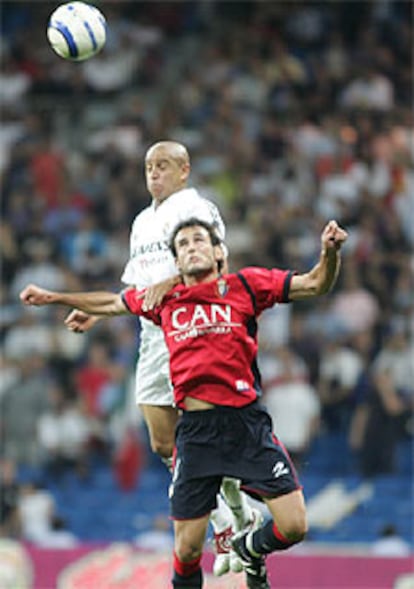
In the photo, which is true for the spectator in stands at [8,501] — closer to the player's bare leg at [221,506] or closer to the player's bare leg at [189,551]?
the player's bare leg at [221,506]

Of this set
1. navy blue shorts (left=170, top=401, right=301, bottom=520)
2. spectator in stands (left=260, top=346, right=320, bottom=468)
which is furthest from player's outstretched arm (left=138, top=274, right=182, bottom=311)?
spectator in stands (left=260, top=346, right=320, bottom=468)

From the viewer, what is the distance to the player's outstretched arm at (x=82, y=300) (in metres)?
9.02

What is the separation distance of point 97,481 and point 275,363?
2.25m

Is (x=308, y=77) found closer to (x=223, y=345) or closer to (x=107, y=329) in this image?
(x=107, y=329)

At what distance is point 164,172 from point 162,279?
26.8 inches

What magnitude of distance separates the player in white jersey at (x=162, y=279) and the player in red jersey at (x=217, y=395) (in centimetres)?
39

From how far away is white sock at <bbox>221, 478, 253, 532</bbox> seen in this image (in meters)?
9.10

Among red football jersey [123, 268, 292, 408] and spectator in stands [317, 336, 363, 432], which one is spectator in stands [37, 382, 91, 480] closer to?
spectator in stands [317, 336, 363, 432]

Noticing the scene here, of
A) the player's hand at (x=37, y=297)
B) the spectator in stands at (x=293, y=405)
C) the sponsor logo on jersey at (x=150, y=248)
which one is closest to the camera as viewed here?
the player's hand at (x=37, y=297)

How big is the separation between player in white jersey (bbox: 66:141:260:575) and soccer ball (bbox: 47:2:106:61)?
0.76 metres

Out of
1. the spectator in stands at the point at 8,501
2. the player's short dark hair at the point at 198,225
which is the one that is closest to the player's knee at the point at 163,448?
the player's short dark hair at the point at 198,225

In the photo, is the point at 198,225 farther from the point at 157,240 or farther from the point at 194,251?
the point at 157,240

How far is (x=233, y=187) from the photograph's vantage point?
17.8m

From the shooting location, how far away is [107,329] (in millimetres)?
16406
